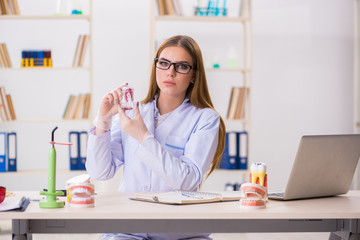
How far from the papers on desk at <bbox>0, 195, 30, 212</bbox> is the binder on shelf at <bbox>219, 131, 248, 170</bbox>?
2.92 meters

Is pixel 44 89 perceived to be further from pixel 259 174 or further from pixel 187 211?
pixel 187 211

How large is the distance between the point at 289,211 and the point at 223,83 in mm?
3619

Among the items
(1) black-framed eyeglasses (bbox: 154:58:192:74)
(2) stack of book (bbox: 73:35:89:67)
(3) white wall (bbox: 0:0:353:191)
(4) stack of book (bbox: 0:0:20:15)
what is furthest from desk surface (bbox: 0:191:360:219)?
(3) white wall (bbox: 0:0:353:191)

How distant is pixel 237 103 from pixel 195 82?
2.49 m

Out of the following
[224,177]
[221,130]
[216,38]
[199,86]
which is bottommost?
[224,177]

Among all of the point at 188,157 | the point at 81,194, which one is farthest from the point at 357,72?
the point at 81,194

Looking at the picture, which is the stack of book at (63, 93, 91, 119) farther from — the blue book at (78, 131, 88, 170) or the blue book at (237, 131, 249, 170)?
the blue book at (237, 131, 249, 170)

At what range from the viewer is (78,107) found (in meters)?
4.62

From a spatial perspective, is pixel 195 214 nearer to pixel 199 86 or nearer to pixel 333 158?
pixel 333 158

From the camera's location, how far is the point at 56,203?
65.0 inches

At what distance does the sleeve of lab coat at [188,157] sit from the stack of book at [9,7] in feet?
9.91

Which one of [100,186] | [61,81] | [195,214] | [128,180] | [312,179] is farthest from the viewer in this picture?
[61,81]

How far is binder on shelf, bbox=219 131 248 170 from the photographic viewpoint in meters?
4.57

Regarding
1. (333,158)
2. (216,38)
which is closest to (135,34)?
(216,38)
